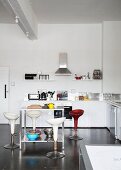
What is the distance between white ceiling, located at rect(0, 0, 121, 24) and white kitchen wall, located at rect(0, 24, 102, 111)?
1.23 ft

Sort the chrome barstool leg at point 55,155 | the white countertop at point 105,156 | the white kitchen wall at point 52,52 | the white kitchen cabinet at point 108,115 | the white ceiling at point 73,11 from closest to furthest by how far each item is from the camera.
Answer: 1. the white countertop at point 105,156
2. the chrome barstool leg at point 55,155
3. the white ceiling at point 73,11
4. the white kitchen cabinet at point 108,115
5. the white kitchen wall at point 52,52

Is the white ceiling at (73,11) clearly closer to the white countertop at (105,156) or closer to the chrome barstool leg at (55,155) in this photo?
the chrome barstool leg at (55,155)

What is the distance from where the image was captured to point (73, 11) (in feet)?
21.3

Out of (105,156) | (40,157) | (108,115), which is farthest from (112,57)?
(105,156)

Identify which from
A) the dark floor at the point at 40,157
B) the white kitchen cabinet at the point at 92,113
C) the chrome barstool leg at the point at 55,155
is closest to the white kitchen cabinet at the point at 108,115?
the white kitchen cabinet at the point at 92,113

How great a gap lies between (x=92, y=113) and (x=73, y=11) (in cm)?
317

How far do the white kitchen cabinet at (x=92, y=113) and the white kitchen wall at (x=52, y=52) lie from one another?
2.46 feet

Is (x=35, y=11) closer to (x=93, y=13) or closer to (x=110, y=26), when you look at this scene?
(x=93, y=13)

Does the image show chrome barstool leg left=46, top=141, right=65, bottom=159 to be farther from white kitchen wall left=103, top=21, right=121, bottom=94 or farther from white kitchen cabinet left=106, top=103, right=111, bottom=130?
white kitchen wall left=103, top=21, right=121, bottom=94

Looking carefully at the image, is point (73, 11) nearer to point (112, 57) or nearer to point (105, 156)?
point (112, 57)

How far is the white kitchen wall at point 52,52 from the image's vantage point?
25.4 feet

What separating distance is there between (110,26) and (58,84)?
2.61 metres

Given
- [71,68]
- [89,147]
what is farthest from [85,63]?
[89,147]

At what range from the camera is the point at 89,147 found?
217 centimetres
